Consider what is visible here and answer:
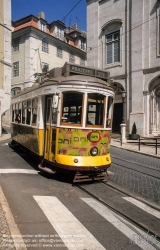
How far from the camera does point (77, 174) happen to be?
6820 mm

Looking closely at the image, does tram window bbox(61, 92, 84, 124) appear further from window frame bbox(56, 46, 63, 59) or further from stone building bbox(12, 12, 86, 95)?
window frame bbox(56, 46, 63, 59)

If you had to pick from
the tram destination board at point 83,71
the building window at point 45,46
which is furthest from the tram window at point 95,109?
the building window at point 45,46

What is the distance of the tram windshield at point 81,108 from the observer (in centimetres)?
695

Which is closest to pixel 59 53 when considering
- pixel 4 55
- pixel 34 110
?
pixel 4 55

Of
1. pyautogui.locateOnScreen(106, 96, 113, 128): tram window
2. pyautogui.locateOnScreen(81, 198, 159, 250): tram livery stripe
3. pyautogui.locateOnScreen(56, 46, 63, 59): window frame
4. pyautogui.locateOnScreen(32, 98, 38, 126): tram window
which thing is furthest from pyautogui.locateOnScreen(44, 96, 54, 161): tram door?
pyautogui.locateOnScreen(56, 46, 63, 59): window frame

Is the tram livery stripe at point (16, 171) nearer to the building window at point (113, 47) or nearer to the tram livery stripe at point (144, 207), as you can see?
the tram livery stripe at point (144, 207)

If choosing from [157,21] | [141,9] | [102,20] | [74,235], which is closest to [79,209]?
[74,235]

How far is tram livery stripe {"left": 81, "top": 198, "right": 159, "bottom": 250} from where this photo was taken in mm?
3783

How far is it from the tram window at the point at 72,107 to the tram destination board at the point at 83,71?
34.9 inches

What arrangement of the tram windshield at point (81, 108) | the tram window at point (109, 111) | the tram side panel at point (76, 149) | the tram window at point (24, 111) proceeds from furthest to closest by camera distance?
the tram window at point (24, 111) → the tram window at point (109, 111) → the tram windshield at point (81, 108) → the tram side panel at point (76, 149)

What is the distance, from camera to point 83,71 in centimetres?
781

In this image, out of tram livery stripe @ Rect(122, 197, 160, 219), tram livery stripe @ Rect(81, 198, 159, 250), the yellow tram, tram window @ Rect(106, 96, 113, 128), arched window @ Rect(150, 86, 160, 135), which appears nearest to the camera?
tram livery stripe @ Rect(81, 198, 159, 250)

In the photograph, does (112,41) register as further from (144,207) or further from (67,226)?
(67,226)

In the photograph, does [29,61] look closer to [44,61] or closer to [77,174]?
[44,61]
